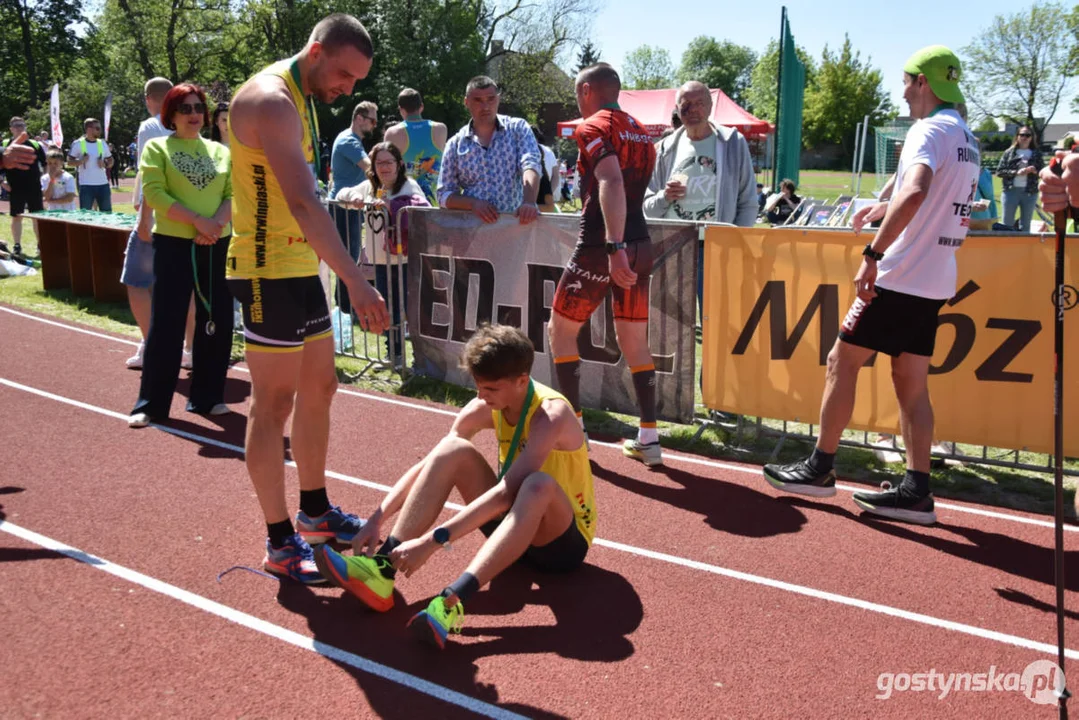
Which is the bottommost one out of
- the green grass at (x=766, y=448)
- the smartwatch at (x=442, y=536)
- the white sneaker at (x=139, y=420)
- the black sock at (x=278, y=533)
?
the green grass at (x=766, y=448)

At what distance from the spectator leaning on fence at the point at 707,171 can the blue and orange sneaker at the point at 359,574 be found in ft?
14.1

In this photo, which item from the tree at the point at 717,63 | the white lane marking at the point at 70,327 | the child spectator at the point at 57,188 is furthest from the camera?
the tree at the point at 717,63

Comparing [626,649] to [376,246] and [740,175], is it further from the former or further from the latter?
[376,246]

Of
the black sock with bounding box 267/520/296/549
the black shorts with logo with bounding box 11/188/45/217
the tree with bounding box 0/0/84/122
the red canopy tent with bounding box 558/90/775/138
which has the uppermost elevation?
the tree with bounding box 0/0/84/122

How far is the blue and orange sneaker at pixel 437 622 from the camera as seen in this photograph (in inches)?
130

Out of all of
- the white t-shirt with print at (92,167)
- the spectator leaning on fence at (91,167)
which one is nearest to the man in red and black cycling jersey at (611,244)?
the spectator leaning on fence at (91,167)

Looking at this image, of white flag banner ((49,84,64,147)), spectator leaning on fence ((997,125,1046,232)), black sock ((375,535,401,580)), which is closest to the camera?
black sock ((375,535,401,580))

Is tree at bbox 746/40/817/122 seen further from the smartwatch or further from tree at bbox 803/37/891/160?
the smartwatch

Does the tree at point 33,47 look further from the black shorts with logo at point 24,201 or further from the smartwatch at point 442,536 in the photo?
the smartwatch at point 442,536

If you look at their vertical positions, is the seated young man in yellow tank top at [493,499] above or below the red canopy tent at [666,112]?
below

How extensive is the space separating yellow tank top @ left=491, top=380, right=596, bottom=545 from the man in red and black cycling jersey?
5.64 ft

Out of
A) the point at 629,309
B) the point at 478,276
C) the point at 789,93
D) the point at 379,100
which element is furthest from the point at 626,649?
the point at 379,100

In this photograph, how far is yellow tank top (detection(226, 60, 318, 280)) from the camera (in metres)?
3.68

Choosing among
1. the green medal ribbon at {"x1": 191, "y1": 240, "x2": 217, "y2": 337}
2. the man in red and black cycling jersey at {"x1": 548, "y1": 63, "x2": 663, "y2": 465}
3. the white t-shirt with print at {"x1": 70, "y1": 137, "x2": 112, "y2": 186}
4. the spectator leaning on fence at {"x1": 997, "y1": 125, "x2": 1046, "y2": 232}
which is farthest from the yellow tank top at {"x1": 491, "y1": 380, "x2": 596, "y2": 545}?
the spectator leaning on fence at {"x1": 997, "y1": 125, "x2": 1046, "y2": 232}
